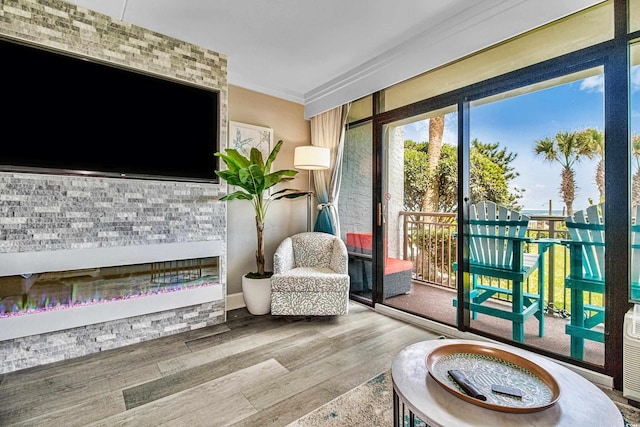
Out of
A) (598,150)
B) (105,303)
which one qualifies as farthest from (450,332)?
(105,303)

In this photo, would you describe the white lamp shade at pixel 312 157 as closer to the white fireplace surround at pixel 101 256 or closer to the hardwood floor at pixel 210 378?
the white fireplace surround at pixel 101 256

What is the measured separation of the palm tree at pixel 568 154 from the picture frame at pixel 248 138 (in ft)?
9.38

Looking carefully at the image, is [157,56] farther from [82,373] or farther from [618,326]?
[618,326]

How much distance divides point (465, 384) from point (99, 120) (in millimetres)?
3092

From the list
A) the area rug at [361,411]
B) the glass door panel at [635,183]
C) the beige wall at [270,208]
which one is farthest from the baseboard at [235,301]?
the glass door panel at [635,183]

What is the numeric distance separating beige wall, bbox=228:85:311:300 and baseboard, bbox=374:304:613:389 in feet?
5.11

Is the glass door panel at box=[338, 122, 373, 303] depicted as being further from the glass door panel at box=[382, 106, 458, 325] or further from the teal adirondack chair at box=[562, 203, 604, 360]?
the teal adirondack chair at box=[562, 203, 604, 360]

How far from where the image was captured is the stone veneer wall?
2160 millimetres

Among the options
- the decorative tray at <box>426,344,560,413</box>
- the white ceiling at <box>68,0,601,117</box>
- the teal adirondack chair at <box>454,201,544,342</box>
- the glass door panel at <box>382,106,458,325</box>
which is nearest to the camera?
the decorative tray at <box>426,344,560,413</box>

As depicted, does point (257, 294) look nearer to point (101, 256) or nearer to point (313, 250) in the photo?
point (313, 250)

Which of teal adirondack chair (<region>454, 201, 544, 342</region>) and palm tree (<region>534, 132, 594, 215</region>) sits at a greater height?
palm tree (<region>534, 132, 594, 215</region>)

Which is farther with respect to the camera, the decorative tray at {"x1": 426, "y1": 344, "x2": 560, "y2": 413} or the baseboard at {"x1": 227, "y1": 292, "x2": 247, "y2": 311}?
the baseboard at {"x1": 227, "y1": 292, "x2": 247, "y2": 311}

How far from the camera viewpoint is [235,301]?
11.5 feet

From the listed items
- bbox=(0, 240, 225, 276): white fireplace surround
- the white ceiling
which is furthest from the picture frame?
bbox=(0, 240, 225, 276): white fireplace surround
